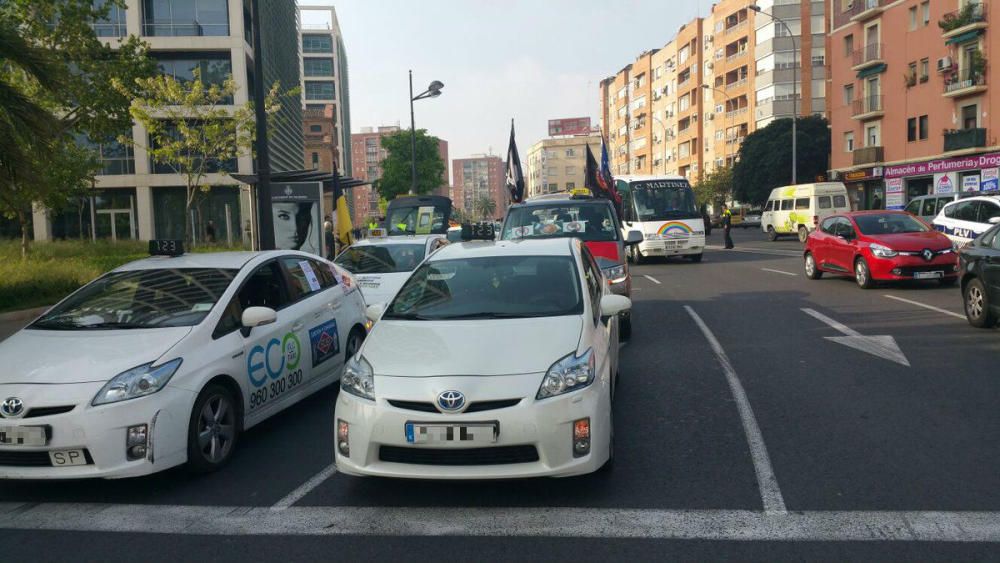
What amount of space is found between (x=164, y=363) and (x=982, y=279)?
30.8 feet

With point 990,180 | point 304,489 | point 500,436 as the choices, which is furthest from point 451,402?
point 990,180

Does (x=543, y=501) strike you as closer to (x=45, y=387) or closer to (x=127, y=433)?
(x=127, y=433)

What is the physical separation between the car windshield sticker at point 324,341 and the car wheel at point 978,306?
7815 mm

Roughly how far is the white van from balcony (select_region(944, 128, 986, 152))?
714 centimetres

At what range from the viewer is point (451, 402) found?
14.9ft

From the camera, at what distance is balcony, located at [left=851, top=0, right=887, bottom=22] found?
46281mm

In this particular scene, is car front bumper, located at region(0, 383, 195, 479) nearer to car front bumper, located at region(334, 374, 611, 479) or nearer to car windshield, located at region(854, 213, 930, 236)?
car front bumper, located at region(334, 374, 611, 479)

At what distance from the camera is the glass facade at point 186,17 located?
39.2m

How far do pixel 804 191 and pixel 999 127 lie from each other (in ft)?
32.9

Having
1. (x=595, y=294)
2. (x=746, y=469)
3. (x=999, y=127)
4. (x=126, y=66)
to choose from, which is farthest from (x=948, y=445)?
(x=999, y=127)

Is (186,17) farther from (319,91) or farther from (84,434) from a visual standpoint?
(319,91)

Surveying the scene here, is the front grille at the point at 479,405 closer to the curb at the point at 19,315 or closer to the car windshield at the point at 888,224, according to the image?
the curb at the point at 19,315

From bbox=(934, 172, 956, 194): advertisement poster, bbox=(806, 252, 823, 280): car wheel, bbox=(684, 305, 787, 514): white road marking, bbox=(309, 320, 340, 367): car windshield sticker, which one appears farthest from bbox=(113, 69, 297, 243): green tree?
bbox=(934, 172, 956, 194): advertisement poster

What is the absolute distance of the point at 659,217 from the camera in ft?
82.0
